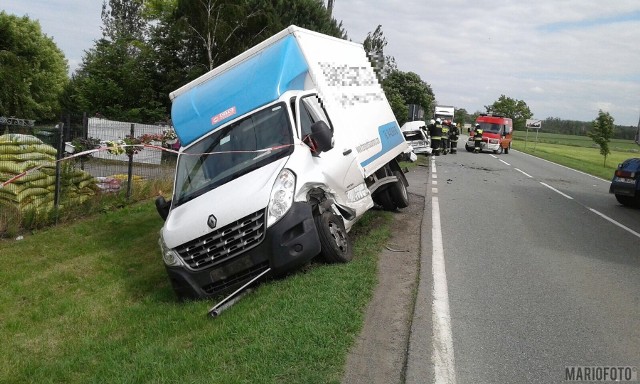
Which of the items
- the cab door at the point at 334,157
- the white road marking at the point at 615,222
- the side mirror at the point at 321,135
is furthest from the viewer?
the white road marking at the point at 615,222

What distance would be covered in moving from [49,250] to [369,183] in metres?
5.24

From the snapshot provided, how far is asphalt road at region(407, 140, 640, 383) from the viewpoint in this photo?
4355 mm

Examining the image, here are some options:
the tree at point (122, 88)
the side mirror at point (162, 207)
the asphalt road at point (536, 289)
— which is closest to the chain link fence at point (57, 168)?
the side mirror at point (162, 207)

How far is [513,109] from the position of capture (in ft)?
357

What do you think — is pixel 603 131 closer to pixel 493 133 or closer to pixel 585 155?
pixel 493 133

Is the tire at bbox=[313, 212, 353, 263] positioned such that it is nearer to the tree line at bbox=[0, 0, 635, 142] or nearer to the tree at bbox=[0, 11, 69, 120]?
the tree line at bbox=[0, 0, 635, 142]

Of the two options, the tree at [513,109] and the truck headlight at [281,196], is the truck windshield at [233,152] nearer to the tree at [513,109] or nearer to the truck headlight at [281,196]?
the truck headlight at [281,196]

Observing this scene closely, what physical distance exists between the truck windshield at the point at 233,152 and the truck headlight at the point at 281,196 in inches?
17.9

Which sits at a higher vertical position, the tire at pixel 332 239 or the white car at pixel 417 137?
the white car at pixel 417 137

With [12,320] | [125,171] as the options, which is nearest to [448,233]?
[12,320]

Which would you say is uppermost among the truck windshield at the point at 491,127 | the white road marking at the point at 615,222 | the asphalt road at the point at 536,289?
the truck windshield at the point at 491,127

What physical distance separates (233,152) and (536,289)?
384 centimetres

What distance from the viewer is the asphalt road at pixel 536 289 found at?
4.36 m

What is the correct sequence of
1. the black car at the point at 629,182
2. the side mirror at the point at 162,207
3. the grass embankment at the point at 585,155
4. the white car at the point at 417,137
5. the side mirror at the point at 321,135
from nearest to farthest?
1. the side mirror at the point at 321,135
2. the side mirror at the point at 162,207
3. the black car at the point at 629,182
4. the white car at the point at 417,137
5. the grass embankment at the point at 585,155
